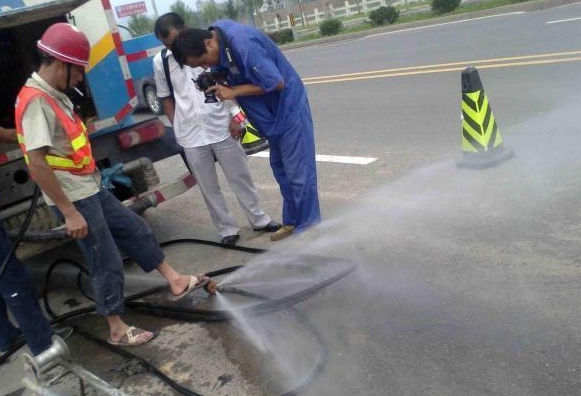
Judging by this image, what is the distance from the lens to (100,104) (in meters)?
4.52

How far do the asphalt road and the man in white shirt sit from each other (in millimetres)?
243

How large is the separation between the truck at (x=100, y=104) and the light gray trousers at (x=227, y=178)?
218 millimetres

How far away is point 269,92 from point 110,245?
148 centimetres

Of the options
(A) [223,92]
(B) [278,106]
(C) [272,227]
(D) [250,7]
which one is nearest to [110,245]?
(A) [223,92]

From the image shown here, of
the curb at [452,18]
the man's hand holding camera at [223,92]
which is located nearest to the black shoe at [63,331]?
the man's hand holding camera at [223,92]

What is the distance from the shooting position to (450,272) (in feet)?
12.1

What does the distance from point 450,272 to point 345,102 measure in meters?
6.32

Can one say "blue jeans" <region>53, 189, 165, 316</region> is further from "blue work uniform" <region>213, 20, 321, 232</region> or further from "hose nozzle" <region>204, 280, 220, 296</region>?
"blue work uniform" <region>213, 20, 321, 232</region>

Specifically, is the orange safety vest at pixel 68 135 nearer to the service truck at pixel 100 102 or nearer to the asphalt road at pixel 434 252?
the service truck at pixel 100 102

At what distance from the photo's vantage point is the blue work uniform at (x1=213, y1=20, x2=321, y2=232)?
3.99m

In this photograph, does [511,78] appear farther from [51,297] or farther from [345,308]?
[51,297]

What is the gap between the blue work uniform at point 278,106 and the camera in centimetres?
399

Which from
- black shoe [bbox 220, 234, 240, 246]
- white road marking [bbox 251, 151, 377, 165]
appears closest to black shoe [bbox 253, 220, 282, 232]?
black shoe [bbox 220, 234, 240, 246]

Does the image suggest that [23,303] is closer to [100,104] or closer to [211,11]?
[100,104]
